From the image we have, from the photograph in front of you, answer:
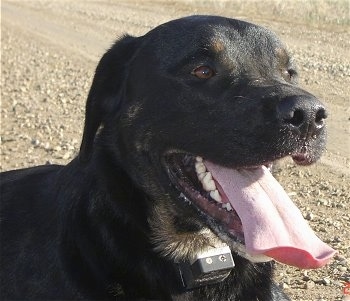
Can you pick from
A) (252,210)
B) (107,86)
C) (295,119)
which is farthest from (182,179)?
(107,86)

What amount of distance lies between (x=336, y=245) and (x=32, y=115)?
17.7ft

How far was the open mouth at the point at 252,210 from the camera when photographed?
3482 millimetres

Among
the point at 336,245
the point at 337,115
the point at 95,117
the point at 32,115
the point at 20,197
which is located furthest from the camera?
the point at 32,115

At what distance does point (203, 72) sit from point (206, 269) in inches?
41.7

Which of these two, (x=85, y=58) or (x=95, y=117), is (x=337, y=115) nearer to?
(x=95, y=117)

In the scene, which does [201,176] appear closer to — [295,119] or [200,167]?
[200,167]

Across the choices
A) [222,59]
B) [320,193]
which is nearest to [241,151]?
[222,59]

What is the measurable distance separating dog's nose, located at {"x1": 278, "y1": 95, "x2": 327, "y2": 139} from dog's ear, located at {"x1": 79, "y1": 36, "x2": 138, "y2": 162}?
123cm

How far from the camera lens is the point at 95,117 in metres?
4.23

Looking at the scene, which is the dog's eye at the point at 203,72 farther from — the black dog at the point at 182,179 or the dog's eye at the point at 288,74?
the dog's eye at the point at 288,74

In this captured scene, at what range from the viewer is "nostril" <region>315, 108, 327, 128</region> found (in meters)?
3.31

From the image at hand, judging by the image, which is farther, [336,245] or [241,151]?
[336,245]

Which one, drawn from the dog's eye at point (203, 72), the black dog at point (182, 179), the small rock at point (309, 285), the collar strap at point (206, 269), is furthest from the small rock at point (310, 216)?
the dog's eye at point (203, 72)

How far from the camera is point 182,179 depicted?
3.74m
